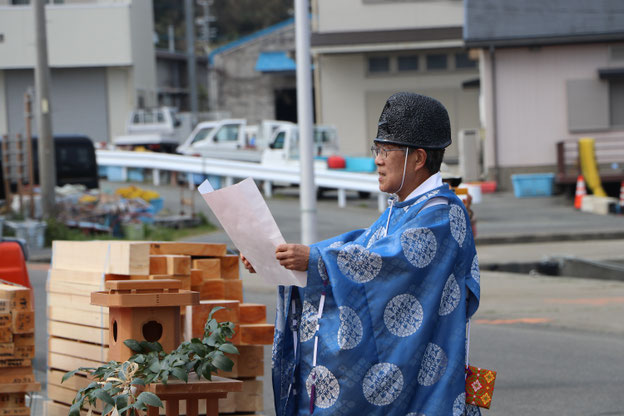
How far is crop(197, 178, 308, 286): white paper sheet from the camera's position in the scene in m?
3.93

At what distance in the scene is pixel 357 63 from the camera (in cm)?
3669

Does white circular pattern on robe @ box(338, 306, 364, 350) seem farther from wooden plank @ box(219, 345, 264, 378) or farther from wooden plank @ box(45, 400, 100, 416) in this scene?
wooden plank @ box(45, 400, 100, 416)

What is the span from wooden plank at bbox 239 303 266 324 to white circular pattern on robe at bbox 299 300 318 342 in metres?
1.98

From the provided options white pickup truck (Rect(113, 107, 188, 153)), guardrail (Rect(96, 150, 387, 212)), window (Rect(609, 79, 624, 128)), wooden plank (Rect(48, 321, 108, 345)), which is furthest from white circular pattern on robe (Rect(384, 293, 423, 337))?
white pickup truck (Rect(113, 107, 188, 153))

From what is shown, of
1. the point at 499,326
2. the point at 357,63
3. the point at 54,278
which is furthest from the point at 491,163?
the point at 54,278

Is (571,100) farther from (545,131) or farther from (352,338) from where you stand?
(352,338)

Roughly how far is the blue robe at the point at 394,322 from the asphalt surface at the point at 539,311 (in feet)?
12.5

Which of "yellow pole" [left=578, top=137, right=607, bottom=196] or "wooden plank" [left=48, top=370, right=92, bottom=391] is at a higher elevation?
"yellow pole" [left=578, top=137, right=607, bottom=196]

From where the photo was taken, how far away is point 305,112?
44.8ft

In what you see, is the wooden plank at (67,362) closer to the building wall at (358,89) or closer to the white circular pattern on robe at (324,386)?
the white circular pattern on robe at (324,386)

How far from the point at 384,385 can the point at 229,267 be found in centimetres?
247

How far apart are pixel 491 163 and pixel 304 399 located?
82.6 feet

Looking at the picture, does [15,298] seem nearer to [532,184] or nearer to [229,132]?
[532,184]

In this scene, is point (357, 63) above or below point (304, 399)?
above
